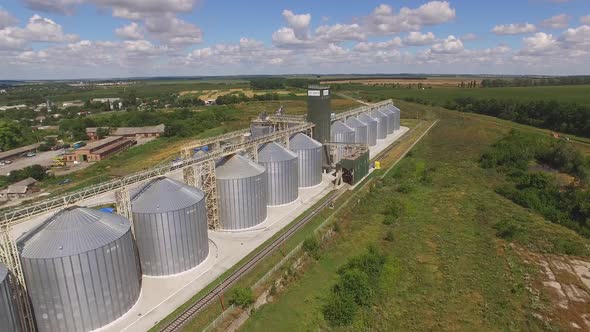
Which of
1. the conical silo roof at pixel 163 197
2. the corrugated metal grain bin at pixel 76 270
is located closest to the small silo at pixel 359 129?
the conical silo roof at pixel 163 197

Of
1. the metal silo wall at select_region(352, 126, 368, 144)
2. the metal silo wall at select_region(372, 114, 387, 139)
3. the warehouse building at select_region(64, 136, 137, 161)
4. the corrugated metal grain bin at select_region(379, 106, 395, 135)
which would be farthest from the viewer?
the corrugated metal grain bin at select_region(379, 106, 395, 135)

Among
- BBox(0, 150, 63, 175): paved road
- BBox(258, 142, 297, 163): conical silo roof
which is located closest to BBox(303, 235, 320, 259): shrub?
BBox(258, 142, 297, 163): conical silo roof

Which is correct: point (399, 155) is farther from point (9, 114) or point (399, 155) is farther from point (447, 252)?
point (9, 114)

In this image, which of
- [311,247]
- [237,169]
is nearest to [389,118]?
[237,169]

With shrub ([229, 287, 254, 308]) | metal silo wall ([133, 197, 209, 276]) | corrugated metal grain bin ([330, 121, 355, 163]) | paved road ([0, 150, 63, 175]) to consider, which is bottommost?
paved road ([0, 150, 63, 175])

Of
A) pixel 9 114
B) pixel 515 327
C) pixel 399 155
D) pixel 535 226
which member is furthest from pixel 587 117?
pixel 9 114

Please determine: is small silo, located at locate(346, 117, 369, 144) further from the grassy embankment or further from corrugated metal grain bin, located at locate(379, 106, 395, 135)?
corrugated metal grain bin, located at locate(379, 106, 395, 135)

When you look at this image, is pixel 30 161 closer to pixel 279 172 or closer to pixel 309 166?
pixel 309 166
